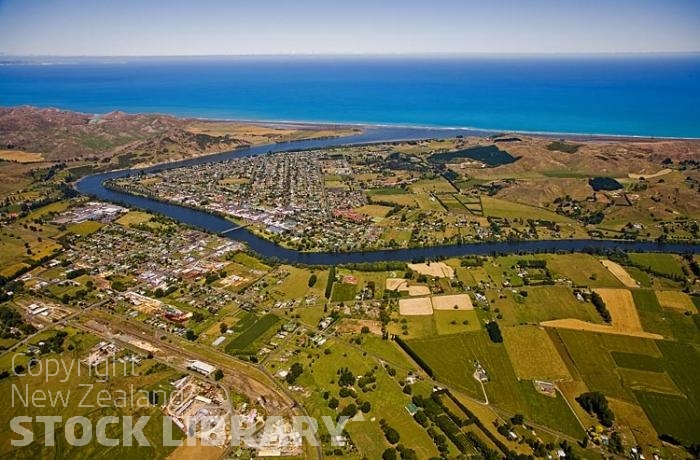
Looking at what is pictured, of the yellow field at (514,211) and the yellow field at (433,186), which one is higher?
the yellow field at (433,186)

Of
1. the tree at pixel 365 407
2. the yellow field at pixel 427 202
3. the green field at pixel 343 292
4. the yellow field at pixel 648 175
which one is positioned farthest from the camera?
the yellow field at pixel 648 175

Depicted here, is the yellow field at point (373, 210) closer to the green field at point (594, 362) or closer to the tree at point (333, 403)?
the green field at point (594, 362)

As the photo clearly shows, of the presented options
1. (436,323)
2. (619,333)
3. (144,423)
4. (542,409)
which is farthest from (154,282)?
(619,333)

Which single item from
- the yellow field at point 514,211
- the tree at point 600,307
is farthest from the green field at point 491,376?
the yellow field at point 514,211

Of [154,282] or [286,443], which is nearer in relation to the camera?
[286,443]

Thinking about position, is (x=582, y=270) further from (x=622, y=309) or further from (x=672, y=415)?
(x=672, y=415)

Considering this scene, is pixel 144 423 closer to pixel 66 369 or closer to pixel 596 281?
pixel 66 369

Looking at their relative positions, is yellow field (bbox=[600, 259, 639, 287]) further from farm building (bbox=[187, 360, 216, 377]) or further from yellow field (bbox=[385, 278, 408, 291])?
farm building (bbox=[187, 360, 216, 377])
